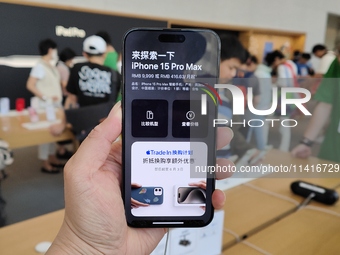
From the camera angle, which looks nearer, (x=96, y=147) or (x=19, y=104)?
(x=96, y=147)

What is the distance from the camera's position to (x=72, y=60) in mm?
2395

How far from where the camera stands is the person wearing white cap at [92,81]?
215cm

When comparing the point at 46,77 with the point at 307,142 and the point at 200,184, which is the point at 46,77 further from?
the point at 200,184

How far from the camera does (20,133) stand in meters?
1.94

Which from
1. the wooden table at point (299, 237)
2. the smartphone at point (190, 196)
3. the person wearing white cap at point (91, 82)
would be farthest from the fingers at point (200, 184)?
the person wearing white cap at point (91, 82)

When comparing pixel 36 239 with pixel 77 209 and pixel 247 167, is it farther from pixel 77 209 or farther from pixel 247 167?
pixel 247 167

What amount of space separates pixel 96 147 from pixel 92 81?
177cm

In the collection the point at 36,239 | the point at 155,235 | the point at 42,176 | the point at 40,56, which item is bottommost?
the point at 42,176

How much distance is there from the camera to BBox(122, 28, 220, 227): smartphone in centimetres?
53

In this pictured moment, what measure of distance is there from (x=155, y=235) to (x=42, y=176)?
2075 millimetres

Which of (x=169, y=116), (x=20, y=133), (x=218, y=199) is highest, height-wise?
(x=169, y=116)

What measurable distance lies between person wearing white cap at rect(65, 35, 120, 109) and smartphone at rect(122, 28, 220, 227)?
1.61 meters

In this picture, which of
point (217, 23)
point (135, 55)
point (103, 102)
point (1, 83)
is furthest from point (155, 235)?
point (217, 23)

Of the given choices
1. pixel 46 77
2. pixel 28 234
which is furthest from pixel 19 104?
pixel 28 234
